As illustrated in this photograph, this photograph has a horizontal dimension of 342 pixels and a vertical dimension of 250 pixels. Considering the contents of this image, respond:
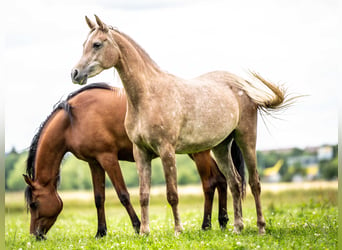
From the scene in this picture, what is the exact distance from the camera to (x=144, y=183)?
275 inches

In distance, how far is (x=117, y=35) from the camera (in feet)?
23.1

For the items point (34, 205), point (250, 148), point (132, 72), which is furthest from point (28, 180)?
Answer: point (250, 148)

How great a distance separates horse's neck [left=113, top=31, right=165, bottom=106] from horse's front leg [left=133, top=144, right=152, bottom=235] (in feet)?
2.45

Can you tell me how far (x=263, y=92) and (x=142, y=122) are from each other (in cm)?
234

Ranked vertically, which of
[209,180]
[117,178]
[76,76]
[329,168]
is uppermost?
[76,76]

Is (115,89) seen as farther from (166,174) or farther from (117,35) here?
(166,174)

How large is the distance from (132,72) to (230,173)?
2.47m

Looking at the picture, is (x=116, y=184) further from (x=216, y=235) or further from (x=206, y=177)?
(x=216, y=235)

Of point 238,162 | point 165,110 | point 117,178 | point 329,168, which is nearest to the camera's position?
point 165,110

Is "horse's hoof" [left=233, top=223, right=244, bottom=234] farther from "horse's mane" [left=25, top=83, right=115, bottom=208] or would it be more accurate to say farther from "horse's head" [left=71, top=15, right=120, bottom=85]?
"horse's mane" [left=25, top=83, right=115, bottom=208]

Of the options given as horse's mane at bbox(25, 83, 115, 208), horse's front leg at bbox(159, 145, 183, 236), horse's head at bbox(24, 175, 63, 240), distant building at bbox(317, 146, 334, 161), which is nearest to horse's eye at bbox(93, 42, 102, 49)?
horse's front leg at bbox(159, 145, 183, 236)

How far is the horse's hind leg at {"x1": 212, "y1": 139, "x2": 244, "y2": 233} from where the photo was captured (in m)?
8.07

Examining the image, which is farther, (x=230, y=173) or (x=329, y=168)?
(x=329, y=168)

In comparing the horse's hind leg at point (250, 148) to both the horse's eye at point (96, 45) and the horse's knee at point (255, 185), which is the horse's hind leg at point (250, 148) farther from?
the horse's eye at point (96, 45)
